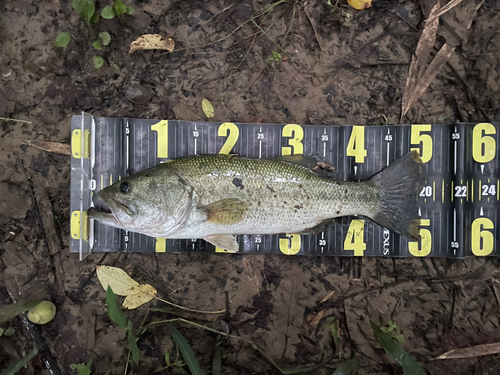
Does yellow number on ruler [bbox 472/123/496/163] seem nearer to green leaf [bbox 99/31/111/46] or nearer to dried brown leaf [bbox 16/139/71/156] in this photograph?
green leaf [bbox 99/31/111/46]

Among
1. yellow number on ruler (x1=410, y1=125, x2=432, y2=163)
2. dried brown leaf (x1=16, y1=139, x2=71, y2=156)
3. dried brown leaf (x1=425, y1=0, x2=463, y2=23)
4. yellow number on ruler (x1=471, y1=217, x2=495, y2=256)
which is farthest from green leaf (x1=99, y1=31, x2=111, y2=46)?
yellow number on ruler (x1=471, y1=217, x2=495, y2=256)

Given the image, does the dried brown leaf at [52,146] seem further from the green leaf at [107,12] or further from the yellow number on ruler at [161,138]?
the green leaf at [107,12]

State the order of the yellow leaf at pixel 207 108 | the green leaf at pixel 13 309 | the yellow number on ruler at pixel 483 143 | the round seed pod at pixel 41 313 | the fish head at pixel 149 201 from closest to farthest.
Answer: the fish head at pixel 149 201 → the green leaf at pixel 13 309 → the round seed pod at pixel 41 313 → the yellow number on ruler at pixel 483 143 → the yellow leaf at pixel 207 108

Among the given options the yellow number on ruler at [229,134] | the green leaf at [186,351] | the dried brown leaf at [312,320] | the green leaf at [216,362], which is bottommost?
the green leaf at [216,362]

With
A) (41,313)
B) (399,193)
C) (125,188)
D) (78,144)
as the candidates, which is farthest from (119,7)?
(399,193)

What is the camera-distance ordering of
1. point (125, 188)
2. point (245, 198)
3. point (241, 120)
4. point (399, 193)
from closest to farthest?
point (125, 188)
point (245, 198)
point (399, 193)
point (241, 120)

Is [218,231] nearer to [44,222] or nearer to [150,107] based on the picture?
[150,107]

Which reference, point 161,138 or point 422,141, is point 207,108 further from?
point 422,141

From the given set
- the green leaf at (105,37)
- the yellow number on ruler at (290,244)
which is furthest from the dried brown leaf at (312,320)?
the green leaf at (105,37)
